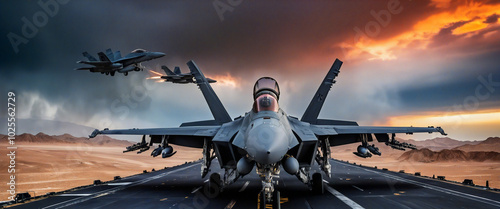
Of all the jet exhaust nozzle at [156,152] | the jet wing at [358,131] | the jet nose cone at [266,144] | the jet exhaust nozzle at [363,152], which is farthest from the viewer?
the jet exhaust nozzle at [363,152]

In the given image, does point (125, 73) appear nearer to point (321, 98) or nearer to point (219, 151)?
point (321, 98)

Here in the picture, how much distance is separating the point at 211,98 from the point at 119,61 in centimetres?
2738

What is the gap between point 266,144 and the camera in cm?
751

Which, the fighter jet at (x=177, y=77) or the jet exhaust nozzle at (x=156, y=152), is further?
the fighter jet at (x=177, y=77)

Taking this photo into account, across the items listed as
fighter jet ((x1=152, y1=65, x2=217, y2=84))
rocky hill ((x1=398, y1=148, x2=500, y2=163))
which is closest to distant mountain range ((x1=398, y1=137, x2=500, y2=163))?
rocky hill ((x1=398, y1=148, x2=500, y2=163))

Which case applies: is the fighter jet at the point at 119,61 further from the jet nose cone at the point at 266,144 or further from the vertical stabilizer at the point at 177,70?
the jet nose cone at the point at 266,144

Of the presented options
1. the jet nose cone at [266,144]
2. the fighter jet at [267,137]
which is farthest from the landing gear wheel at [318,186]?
the jet nose cone at [266,144]

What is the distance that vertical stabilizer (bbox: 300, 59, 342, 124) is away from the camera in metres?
18.2

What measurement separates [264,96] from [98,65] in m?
32.1

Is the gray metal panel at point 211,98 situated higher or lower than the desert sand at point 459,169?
higher

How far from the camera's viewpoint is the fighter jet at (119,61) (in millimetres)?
35656

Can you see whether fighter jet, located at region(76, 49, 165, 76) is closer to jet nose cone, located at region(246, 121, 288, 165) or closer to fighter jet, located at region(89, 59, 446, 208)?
fighter jet, located at region(89, 59, 446, 208)

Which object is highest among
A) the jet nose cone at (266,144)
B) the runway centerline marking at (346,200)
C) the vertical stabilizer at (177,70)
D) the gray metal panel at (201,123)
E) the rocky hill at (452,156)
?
the vertical stabilizer at (177,70)

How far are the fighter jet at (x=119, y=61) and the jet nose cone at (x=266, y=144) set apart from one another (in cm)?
3268
